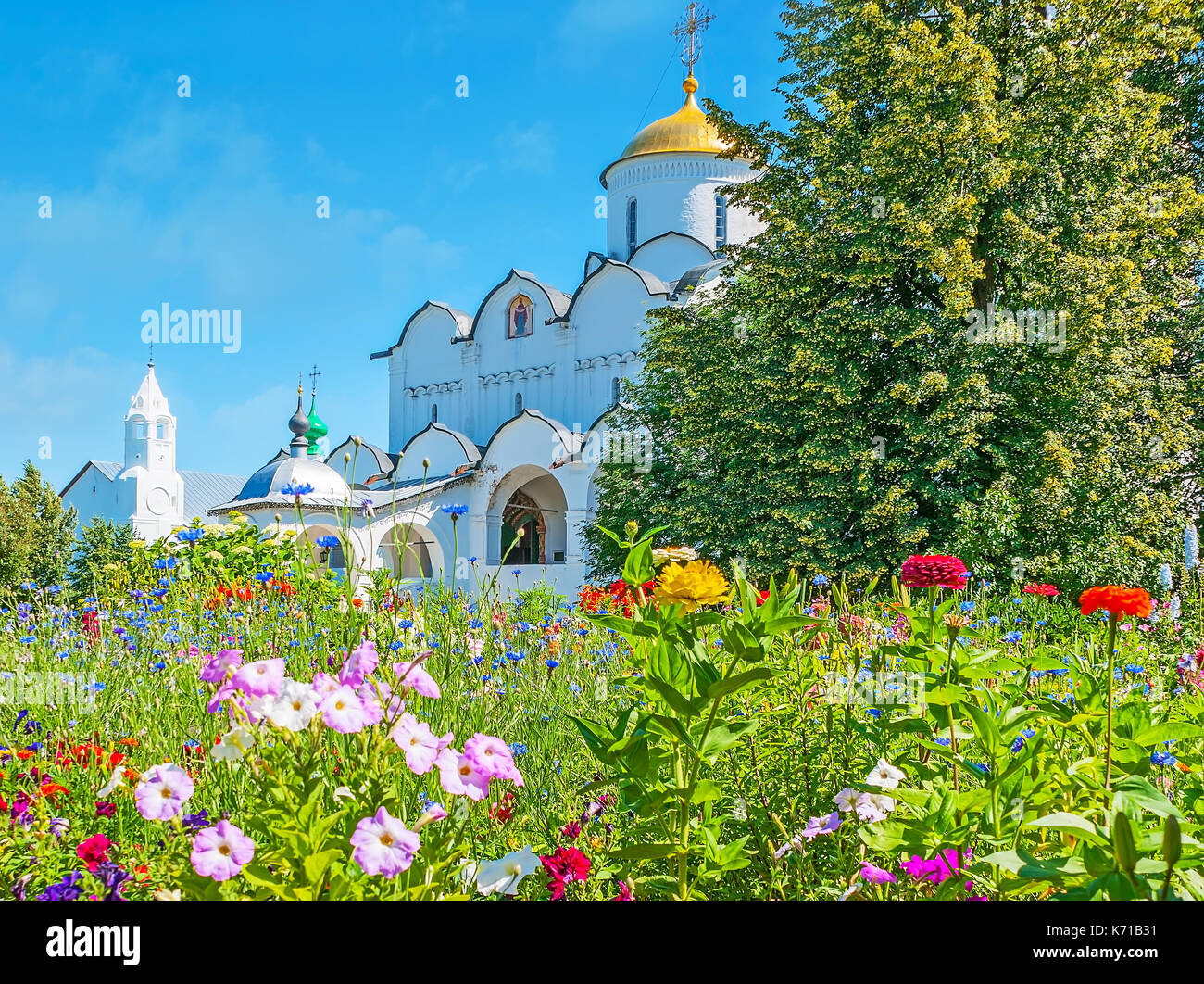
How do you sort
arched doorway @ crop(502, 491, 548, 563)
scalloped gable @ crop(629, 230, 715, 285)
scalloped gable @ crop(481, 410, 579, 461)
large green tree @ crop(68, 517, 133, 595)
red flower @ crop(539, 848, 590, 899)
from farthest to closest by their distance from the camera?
scalloped gable @ crop(629, 230, 715, 285) < arched doorway @ crop(502, 491, 548, 563) < large green tree @ crop(68, 517, 133, 595) < scalloped gable @ crop(481, 410, 579, 461) < red flower @ crop(539, 848, 590, 899)

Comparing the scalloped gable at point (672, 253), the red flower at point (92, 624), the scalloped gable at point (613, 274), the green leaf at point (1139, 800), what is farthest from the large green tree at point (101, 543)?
the green leaf at point (1139, 800)

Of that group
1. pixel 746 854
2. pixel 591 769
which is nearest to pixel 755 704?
pixel 746 854

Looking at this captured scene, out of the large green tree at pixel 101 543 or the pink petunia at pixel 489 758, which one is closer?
the pink petunia at pixel 489 758

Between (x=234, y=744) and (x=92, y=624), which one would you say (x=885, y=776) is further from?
(x=92, y=624)

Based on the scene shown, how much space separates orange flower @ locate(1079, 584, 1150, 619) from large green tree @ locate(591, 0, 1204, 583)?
8049 mm

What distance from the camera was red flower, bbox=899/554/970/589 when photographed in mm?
2174

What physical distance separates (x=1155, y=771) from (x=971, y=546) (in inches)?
328

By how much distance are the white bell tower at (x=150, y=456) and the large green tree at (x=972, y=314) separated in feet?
87.7

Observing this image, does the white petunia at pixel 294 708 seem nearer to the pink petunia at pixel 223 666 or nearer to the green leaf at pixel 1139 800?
the pink petunia at pixel 223 666

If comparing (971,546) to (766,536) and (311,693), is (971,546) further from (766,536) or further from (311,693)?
(311,693)

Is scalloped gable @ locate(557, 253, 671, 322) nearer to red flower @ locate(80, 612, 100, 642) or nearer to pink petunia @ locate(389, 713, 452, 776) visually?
red flower @ locate(80, 612, 100, 642)

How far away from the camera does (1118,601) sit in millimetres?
1951

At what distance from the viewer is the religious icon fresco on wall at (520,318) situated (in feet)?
88.5

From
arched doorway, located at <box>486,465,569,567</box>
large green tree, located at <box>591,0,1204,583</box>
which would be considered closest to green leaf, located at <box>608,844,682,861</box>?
large green tree, located at <box>591,0,1204,583</box>
